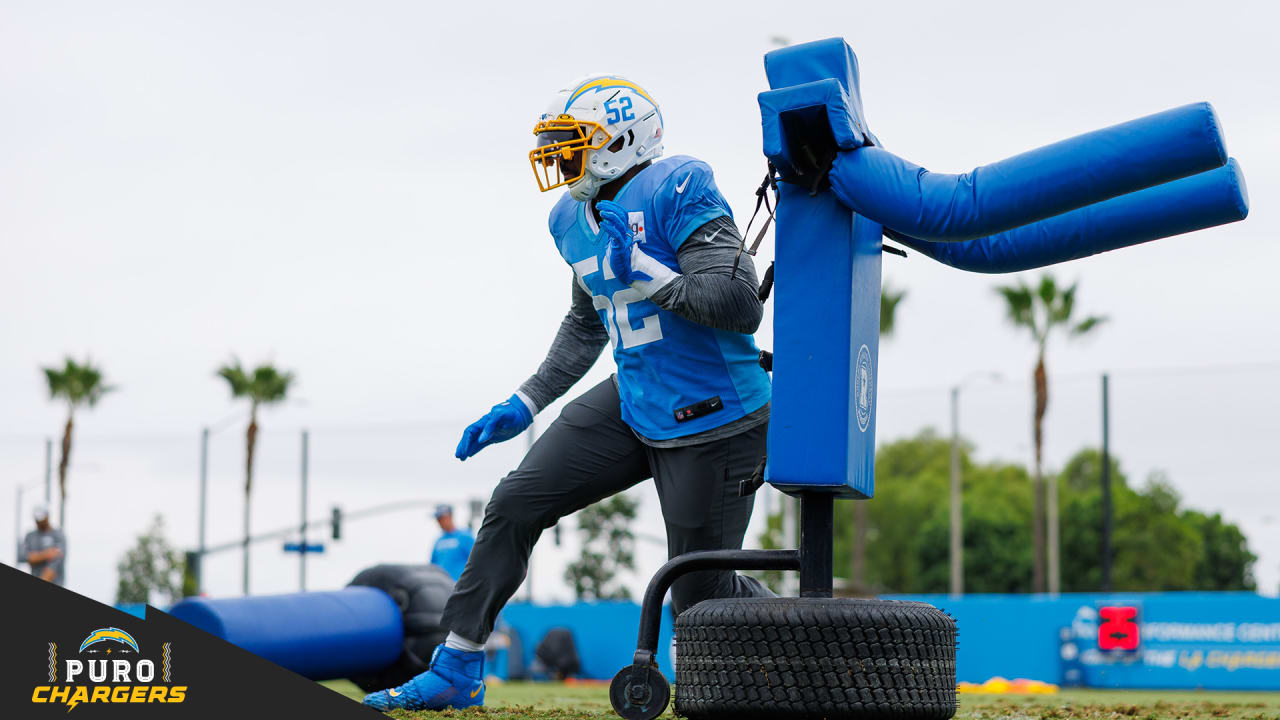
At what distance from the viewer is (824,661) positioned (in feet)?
10.8

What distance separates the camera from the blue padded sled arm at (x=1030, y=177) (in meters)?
3.02

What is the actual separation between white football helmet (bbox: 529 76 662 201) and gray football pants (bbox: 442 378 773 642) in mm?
725

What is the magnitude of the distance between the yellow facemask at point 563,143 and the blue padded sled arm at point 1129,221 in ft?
3.83

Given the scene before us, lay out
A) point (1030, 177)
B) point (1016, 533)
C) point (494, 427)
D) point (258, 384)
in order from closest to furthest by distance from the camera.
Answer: point (1030, 177) < point (494, 427) < point (258, 384) < point (1016, 533)

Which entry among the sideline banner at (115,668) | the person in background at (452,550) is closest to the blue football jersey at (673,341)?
the sideline banner at (115,668)

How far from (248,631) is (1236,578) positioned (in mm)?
67991

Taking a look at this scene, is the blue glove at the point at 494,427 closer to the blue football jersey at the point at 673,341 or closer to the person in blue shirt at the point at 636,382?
the person in blue shirt at the point at 636,382

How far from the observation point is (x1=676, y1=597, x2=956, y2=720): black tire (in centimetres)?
328

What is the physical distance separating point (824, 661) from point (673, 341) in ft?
4.48

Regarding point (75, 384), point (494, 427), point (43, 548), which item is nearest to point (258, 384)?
point (75, 384)

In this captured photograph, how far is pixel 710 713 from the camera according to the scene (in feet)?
11.3

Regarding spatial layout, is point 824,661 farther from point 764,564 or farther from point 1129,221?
point 1129,221

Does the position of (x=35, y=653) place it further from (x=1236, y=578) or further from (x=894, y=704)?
(x=1236, y=578)

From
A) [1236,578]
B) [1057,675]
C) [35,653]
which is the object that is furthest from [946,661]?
[1236,578]
